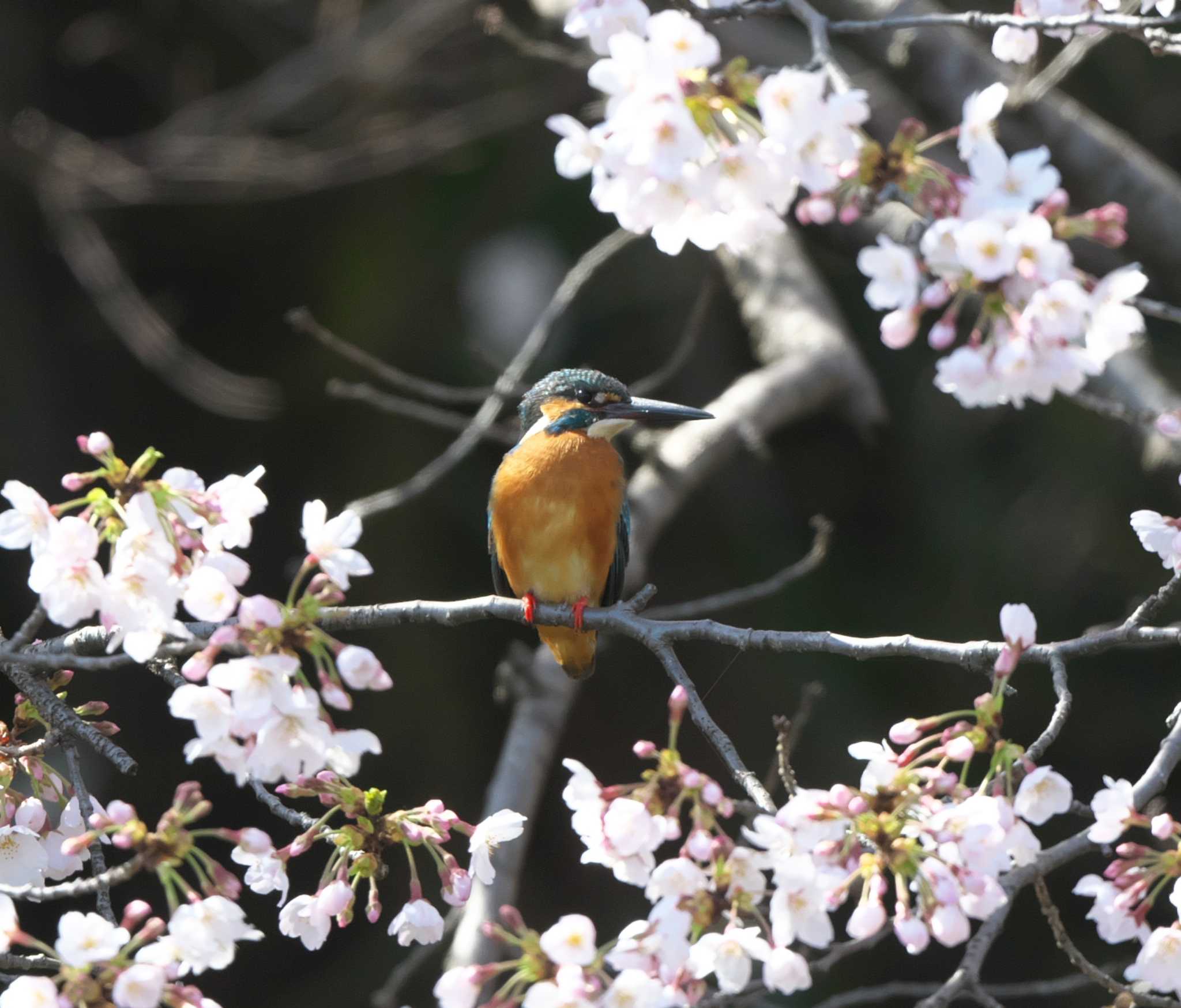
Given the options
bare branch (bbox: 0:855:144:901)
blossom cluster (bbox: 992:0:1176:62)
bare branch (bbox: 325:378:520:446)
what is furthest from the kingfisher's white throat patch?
bare branch (bbox: 0:855:144:901)

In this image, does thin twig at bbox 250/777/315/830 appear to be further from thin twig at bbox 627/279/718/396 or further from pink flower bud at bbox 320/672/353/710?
thin twig at bbox 627/279/718/396

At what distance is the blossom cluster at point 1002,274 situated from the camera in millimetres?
1293

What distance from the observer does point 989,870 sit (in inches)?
54.3

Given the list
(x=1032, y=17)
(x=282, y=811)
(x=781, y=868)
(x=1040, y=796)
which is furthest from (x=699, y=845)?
(x=1032, y=17)

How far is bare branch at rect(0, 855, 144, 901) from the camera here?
53.8 inches

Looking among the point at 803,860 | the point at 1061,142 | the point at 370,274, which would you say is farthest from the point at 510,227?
the point at 803,860

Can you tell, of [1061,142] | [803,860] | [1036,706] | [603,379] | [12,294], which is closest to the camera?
[803,860]

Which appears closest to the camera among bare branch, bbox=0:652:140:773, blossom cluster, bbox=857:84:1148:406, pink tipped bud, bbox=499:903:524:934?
blossom cluster, bbox=857:84:1148:406

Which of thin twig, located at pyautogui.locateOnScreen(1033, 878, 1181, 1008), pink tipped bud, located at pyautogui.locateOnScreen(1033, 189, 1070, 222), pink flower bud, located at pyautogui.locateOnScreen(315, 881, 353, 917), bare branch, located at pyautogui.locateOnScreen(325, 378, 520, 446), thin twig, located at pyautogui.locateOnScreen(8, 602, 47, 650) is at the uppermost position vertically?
bare branch, located at pyautogui.locateOnScreen(325, 378, 520, 446)

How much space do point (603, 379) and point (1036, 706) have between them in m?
2.44

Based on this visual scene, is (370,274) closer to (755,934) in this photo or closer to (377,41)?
(377,41)

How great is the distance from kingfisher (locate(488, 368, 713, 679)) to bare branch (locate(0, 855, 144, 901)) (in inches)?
65.4

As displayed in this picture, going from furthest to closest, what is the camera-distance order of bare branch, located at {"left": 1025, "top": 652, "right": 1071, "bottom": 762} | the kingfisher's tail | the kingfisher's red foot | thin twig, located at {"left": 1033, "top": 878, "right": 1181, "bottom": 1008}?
the kingfisher's tail → the kingfisher's red foot → thin twig, located at {"left": 1033, "top": 878, "right": 1181, "bottom": 1008} → bare branch, located at {"left": 1025, "top": 652, "right": 1071, "bottom": 762}

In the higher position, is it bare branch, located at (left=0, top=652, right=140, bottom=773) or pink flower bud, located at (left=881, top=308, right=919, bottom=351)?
pink flower bud, located at (left=881, top=308, right=919, bottom=351)
